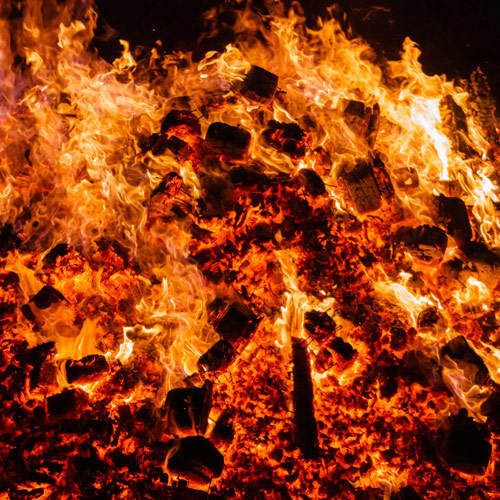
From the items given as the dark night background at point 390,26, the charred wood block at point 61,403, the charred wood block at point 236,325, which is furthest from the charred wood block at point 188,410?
the dark night background at point 390,26

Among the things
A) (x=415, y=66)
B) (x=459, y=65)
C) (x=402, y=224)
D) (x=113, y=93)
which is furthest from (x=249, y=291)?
(x=459, y=65)

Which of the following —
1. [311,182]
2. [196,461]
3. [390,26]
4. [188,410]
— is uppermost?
[390,26]

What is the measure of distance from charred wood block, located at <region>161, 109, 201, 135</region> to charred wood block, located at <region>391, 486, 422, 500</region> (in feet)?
13.0

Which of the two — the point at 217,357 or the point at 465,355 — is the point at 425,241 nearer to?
the point at 465,355

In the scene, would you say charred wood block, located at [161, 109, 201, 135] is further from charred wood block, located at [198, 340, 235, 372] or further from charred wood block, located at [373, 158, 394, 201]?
charred wood block, located at [198, 340, 235, 372]

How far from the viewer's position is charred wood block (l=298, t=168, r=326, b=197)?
440 centimetres

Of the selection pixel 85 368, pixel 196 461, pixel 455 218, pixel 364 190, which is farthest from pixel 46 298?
pixel 455 218

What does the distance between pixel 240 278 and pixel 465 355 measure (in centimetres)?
225

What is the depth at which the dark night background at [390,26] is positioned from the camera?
6.28 metres

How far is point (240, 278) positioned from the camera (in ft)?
13.2

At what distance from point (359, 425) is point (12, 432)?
9.56 ft

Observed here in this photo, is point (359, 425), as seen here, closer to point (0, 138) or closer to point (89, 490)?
point (89, 490)

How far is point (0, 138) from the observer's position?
5000 mm

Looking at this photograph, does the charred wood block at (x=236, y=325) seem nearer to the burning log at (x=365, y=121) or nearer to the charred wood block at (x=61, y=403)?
the charred wood block at (x=61, y=403)
